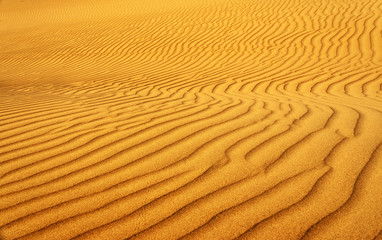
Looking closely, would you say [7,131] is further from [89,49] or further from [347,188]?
[89,49]

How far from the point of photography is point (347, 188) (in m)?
1.85

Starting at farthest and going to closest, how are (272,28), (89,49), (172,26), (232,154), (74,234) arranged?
(172,26) → (89,49) → (272,28) → (232,154) → (74,234)

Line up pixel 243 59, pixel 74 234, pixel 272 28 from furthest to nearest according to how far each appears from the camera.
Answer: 1. pixel 272 28
2. pixel 243 59
3. pixel 74 234

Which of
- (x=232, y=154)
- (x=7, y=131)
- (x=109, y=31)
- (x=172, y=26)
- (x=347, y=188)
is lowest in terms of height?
(x=347, y=188)

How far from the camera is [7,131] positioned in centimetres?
290

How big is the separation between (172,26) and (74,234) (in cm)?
1054

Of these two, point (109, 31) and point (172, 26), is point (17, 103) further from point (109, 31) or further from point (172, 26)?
point (109, 31)

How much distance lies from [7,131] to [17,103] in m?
1.35

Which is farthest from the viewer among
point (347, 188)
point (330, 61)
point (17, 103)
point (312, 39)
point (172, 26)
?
point (172, 26)

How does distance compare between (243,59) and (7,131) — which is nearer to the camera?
(7,131)

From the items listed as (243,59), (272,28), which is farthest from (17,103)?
(272,28)

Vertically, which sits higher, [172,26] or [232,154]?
[172,26]

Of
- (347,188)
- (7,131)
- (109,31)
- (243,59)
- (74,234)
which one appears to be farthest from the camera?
(109,31)

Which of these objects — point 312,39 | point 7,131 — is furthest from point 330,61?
point 7,131
